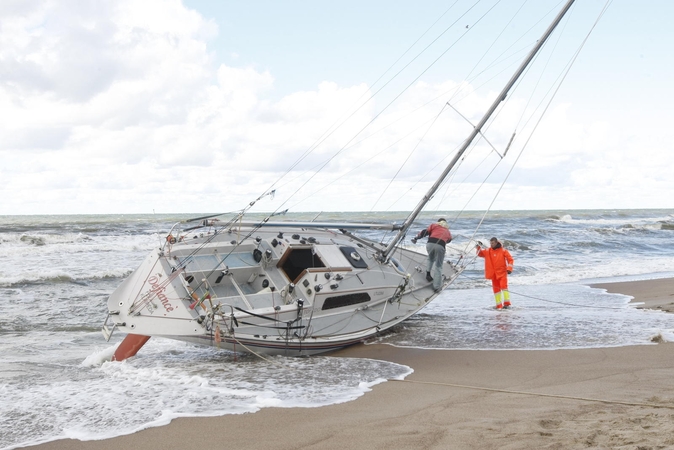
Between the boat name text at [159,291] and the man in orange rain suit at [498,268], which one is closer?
the boat name text at [159,291]

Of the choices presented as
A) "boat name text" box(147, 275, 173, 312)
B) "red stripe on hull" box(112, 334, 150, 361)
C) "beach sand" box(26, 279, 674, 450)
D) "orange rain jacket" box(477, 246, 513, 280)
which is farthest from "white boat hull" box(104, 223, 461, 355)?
"beach sand" box(26, 279, 674, 450)

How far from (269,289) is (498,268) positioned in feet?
21.7

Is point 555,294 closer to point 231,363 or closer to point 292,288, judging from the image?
point 292,288

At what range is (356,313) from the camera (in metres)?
12.2

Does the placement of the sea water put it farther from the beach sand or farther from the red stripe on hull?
the beach sand

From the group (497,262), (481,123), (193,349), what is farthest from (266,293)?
(497,262)

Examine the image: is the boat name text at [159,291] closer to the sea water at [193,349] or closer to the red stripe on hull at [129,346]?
the red stripe on hull at [129,346]

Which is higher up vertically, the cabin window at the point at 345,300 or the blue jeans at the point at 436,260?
the blue jeans at the point at 436,260

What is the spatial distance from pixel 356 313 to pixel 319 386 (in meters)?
3.72

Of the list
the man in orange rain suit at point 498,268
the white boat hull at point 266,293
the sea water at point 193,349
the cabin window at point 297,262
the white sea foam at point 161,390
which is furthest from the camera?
the man in orange rain suit at point 498,268

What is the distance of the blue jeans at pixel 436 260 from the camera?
584 inches

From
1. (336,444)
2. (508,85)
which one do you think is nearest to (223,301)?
(336,444)

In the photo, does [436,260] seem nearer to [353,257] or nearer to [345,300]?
[353,257]

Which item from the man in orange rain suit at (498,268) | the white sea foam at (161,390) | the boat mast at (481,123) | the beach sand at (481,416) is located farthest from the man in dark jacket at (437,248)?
the beach sand at (481,416)
